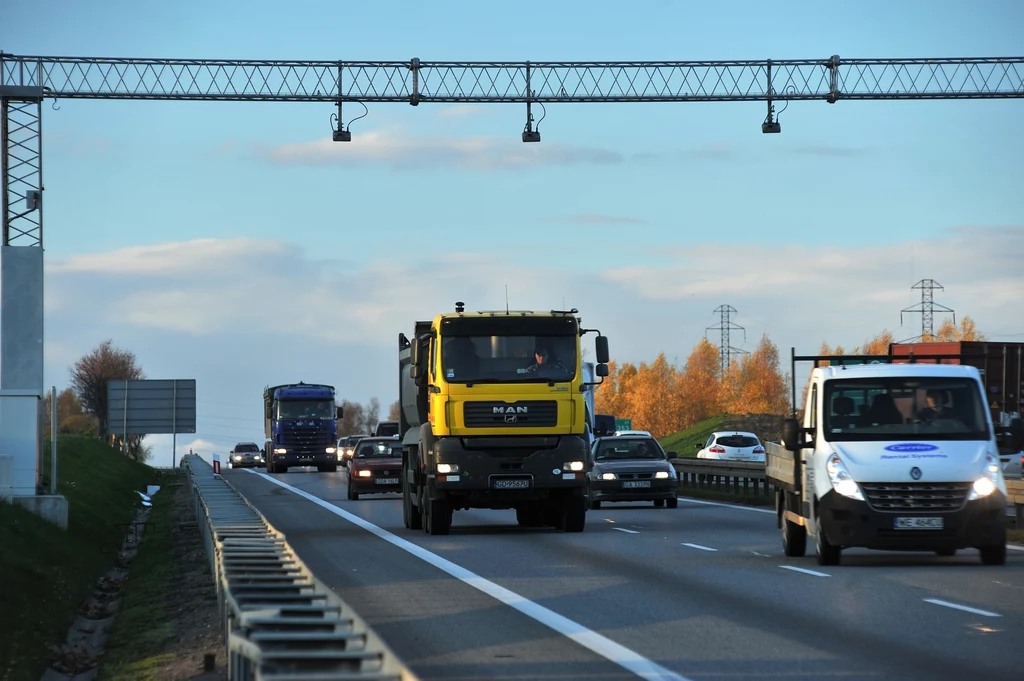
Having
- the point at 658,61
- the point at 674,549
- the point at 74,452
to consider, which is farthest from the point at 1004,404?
the point at 74,452

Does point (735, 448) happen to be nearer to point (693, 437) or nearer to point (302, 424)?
point (302, 424)

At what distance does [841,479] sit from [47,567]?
30.1 feet

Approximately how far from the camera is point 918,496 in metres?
17.1

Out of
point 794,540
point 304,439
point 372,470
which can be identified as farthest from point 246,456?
point 794,540

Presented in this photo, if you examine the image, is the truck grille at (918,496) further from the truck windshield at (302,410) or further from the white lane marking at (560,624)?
the truck windshield at (302,410)

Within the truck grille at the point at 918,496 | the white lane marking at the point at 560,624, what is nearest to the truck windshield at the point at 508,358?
the white lane marking at the point at 560,624

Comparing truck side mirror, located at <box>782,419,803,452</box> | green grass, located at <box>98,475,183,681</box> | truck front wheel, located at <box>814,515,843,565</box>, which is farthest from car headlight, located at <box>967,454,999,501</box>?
green grass, located at <box>98,475,183,681</box>

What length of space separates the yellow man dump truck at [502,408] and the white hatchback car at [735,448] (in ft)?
103

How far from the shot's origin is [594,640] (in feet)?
37.7

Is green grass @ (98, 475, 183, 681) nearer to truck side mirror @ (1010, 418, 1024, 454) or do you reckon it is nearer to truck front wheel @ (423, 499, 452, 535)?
truck front wheel @ (423, 499, 452, 535)

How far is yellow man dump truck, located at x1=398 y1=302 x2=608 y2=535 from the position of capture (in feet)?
80.7

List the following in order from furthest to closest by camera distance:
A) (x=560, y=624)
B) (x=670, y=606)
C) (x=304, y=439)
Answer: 1. (x=304, y=439)
2. (x=670, y=606)
3. (x=560, y=624)

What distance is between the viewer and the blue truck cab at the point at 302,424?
64.2 metres

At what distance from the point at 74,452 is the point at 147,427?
503 inches
